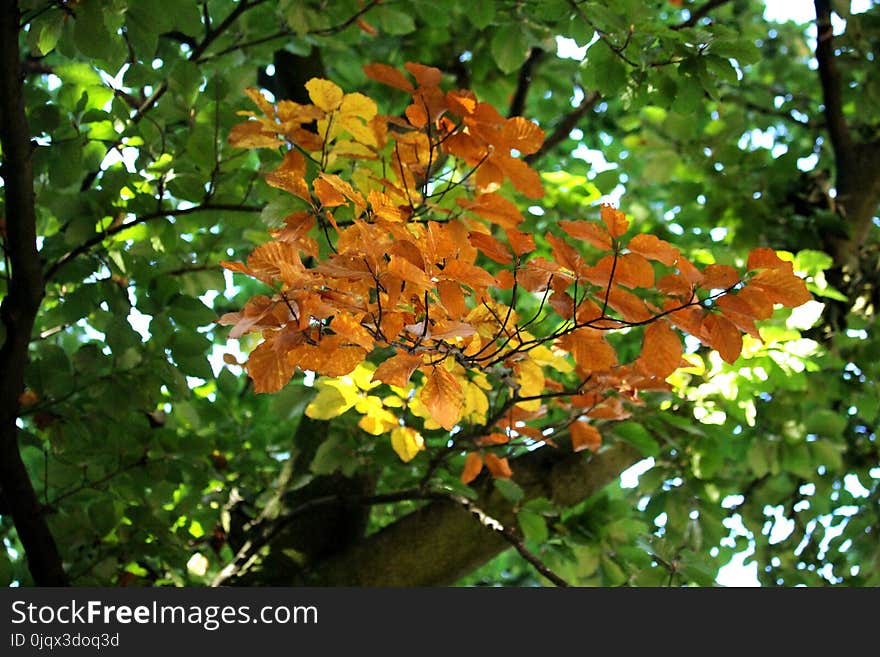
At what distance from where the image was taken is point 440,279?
129 cm

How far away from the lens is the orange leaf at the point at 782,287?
1.30m

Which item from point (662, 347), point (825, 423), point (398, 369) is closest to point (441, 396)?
point (398, 369)

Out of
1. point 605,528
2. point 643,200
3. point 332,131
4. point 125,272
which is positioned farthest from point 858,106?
point 125,272

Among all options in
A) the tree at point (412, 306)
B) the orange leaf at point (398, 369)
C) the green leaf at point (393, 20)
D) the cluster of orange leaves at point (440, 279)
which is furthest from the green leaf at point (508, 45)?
the orange leaf at point (398, 369)

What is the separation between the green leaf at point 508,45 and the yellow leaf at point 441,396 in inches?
45.3

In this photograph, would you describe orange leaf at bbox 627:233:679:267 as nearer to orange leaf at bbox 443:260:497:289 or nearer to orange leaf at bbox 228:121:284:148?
orange leaf at bbox 443:260:497:289

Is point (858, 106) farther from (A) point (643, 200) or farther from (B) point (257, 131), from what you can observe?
(B) point (257, 131)

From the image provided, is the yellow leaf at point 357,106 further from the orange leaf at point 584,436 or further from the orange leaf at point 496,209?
the orange leaf at point 584,436

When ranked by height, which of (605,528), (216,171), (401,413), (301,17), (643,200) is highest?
(643,200)

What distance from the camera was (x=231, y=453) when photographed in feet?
9.74

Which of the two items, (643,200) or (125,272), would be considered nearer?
(125,272)

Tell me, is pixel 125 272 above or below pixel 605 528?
above

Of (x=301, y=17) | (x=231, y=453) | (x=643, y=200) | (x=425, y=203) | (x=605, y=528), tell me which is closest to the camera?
(x=425, y=203)

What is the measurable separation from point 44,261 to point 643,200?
2768mm
